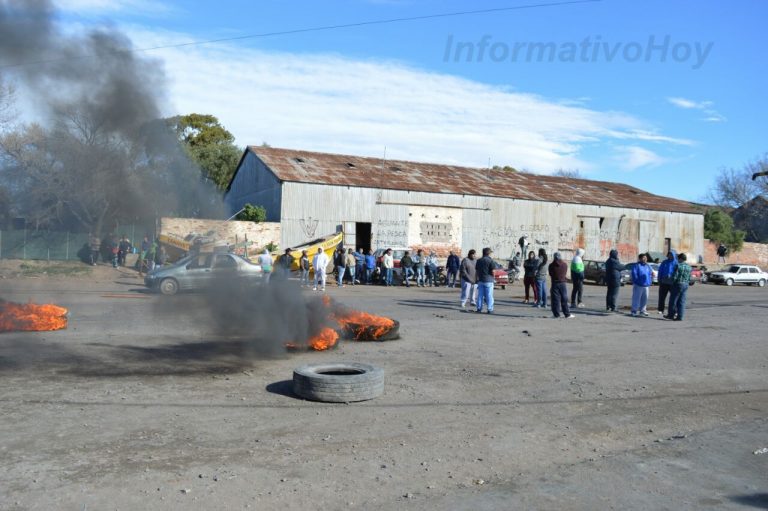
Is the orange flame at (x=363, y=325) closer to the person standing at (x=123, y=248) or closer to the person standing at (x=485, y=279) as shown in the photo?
the person standing at (x=485, y=279)

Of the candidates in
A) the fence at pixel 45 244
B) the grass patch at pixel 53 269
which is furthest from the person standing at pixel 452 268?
the grass patch at pixel 53 269

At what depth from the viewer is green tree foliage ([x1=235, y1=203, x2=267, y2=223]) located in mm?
32906

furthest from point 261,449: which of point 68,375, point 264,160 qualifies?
point 264,160

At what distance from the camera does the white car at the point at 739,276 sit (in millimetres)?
40500

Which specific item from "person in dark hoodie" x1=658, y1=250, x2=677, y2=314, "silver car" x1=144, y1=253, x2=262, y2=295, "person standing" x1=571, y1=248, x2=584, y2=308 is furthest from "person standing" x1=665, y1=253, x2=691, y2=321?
→ "silver car" x1=144, y1=253, x2=262, y2=295

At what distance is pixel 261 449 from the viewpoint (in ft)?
18.2

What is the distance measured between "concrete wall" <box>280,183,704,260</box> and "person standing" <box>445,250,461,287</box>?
7007 millimetres

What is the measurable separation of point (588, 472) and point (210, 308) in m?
8.36

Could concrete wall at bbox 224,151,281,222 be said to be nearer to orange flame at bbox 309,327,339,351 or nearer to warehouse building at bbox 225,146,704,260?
warehouse building at bbox 225,146,704,260

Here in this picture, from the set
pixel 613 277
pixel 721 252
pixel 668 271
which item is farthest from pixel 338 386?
pixel 721 252

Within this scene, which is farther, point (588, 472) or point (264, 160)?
point (264, 160)

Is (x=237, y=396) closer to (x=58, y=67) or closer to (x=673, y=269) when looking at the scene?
(x=58, y=67)

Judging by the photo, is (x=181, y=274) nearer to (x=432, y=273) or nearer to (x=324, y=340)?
(x=324, y=340)

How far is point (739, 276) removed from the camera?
133 ft
